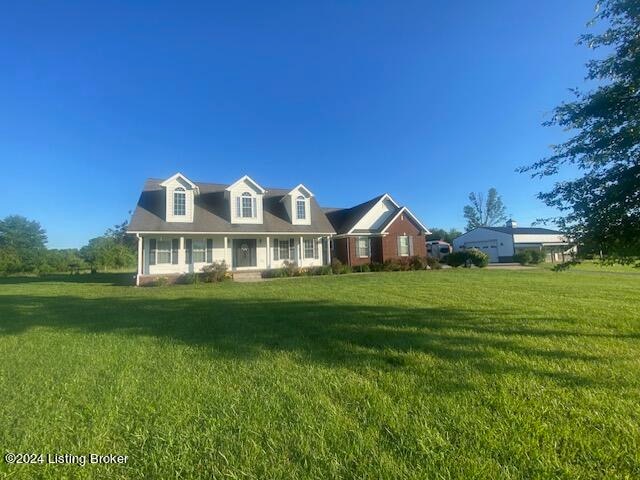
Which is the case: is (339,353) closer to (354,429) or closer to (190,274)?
(354,429)

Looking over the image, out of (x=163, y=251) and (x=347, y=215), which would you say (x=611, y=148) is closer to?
(x=163, y=251)

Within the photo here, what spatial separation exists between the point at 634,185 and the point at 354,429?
554 cm

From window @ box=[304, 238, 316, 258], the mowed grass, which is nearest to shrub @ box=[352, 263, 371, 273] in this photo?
window @ box=[304, 238, 316, 258]

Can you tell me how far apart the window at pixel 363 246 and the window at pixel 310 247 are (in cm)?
380

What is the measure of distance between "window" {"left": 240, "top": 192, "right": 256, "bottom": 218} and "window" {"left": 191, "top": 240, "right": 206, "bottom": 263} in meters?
3.19

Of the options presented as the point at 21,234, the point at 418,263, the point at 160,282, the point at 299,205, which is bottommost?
the point at 160,282

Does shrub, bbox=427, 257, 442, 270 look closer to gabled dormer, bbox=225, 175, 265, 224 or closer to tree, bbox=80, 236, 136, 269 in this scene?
gabled dormer, bbox=225, 175, 265, 224

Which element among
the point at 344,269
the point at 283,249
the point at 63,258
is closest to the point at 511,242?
the point at 344,269

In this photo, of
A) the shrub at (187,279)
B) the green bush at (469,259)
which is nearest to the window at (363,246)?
the green bush at (469,259)

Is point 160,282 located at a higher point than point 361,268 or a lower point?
lower

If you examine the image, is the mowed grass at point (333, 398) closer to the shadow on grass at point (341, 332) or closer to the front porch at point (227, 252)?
the shadow on grass at point (341, 332)

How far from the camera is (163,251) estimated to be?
19.2 metres

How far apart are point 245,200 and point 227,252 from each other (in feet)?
12.1

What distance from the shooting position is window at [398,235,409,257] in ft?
85.1
